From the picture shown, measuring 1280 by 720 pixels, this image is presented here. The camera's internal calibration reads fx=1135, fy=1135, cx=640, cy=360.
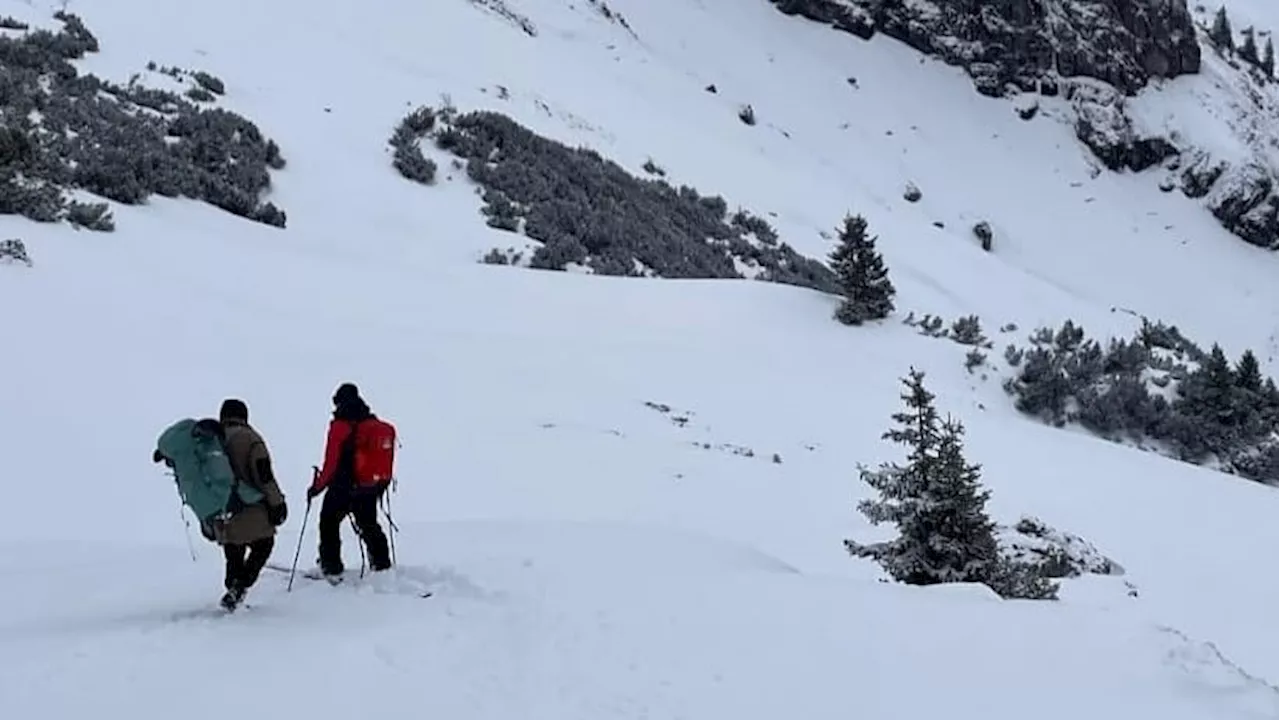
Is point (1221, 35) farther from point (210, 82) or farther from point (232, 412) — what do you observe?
point (232, 412)

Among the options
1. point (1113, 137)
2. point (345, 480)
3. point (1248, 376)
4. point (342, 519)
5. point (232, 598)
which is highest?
point (1113, 137)

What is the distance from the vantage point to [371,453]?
6.77 meters

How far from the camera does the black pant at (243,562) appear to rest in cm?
623

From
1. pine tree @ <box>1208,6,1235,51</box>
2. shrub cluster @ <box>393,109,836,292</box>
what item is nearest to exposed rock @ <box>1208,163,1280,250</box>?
pine tree @ <box>1208,6,1235,51</box>

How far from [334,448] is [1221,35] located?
2347 inches

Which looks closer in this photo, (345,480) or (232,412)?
(232,412)

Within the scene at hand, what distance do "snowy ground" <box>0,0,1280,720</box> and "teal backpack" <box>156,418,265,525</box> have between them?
0.70m

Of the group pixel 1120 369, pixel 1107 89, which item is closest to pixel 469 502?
pixel 1120 369

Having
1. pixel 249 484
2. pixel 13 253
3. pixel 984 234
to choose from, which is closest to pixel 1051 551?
pixel 249 484

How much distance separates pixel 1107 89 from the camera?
47.8 metres

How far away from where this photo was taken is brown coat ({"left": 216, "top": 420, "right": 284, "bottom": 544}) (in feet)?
19.8

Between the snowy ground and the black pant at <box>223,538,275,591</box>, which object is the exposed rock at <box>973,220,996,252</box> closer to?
the snowy ground

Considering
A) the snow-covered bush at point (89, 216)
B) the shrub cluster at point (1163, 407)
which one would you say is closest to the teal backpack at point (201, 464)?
the snow-covered bush at point (89, 216)

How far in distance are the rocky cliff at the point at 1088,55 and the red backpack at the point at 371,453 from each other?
43.9 meters
